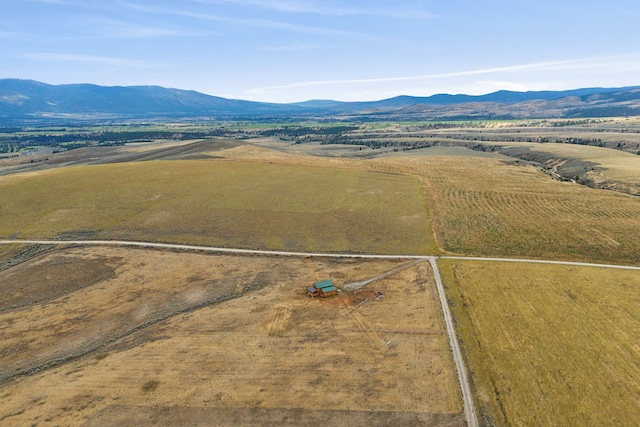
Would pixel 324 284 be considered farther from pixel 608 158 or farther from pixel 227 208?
pixel 608 158

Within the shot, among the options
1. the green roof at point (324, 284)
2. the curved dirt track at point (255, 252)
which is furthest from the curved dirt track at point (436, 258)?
the green roof at point (324, 284)

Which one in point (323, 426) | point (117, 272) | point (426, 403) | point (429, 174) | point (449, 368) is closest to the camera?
point (323, 426)

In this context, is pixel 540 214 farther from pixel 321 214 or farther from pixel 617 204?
pixel 321 214

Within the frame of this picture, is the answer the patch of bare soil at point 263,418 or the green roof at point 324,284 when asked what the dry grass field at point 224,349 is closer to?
the patch of bare soil at point 263,418

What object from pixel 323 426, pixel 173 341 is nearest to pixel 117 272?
pixel 173 341

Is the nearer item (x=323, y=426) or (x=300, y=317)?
(x=323, y=426)

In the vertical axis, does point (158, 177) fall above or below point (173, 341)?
above
